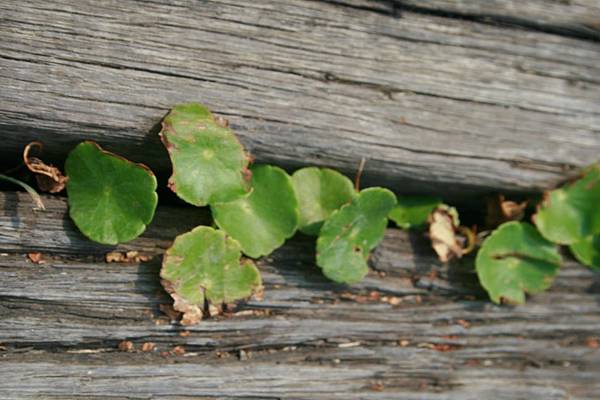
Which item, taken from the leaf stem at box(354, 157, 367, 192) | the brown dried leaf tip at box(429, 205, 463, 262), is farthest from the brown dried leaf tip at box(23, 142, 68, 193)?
the brown dried leaf tip at box(429, 205, 463, 262)

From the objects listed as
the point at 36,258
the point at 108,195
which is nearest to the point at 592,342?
the point at 108,195

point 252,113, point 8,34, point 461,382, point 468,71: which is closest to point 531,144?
point 468,71

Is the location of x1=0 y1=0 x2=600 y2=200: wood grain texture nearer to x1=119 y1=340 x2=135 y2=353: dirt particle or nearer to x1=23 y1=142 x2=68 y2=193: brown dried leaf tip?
x1=23 y1=142 x2=68 y2=193: brown dried leaf tip

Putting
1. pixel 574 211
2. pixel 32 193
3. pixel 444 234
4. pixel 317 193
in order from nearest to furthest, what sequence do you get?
pixel 32 193 < pixel 317 193 < pixel 444 234 < pixel 574 211

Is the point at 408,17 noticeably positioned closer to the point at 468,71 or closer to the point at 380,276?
the point at 468,71

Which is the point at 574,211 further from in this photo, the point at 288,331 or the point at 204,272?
the point at 204,272

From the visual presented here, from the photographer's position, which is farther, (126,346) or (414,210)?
(414,210)
